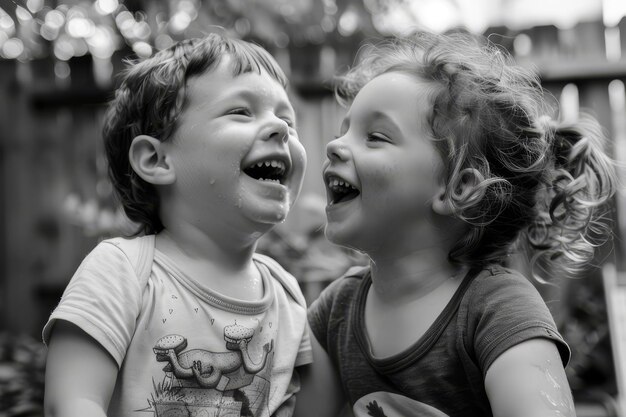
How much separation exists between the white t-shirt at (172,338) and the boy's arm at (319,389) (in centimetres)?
11

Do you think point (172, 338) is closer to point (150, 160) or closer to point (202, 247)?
point (202, 247)

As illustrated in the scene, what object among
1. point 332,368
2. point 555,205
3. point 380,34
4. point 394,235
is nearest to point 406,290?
point 394,235

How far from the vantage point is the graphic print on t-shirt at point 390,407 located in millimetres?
1342

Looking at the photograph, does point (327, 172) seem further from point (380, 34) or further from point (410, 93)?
point (380, 34)

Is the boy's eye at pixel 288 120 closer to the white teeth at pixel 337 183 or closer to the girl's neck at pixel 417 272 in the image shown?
the white teeth at pixel 337 183

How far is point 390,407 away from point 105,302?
0.58 metres

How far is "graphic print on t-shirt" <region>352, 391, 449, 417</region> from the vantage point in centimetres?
134

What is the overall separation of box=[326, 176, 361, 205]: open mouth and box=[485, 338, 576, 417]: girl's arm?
1.41 ft

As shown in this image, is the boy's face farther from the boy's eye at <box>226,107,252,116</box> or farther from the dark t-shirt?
the dark t-shirt

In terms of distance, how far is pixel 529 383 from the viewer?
1148mm

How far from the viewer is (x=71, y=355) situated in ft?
3.88

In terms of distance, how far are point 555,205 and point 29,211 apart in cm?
343

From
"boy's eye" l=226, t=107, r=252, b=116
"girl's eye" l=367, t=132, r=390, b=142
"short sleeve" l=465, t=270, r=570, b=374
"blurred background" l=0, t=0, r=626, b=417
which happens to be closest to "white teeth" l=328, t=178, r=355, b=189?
"girl's eye" l=367, t=132, r=390, b=142

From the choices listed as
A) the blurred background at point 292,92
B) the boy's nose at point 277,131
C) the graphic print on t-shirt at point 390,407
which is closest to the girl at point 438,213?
the graphic print on t-shirt at point 390,407
